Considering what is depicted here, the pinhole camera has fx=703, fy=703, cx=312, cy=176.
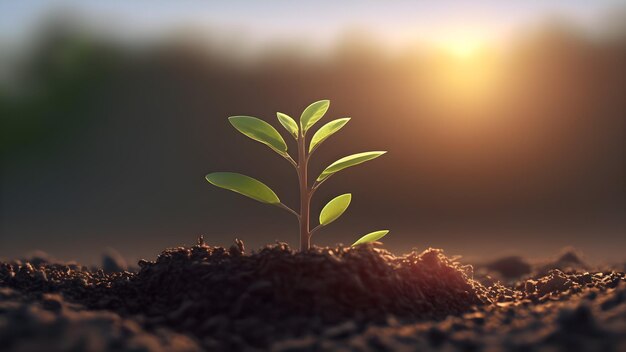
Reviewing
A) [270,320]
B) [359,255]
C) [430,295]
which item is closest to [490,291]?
[430,295]

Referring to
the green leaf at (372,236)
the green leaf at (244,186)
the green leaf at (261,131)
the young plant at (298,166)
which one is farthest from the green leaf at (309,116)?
the green leaf at (372,236)

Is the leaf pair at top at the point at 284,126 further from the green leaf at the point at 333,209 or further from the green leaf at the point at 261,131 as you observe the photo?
the green leaf at the point at 333,209

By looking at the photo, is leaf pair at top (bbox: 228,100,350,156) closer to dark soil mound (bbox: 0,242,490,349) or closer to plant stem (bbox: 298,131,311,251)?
plant stem (bbox: 298,131,311,251)

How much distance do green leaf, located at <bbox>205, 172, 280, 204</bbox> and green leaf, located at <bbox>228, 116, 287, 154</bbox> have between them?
25 cm

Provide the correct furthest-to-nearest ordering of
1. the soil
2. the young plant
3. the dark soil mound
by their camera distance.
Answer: the young plant → the dark soil mound → the soil

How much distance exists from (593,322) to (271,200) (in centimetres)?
200

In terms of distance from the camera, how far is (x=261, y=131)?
4.26 meters

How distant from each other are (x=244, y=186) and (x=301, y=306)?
1.04 metres

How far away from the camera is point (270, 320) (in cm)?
332

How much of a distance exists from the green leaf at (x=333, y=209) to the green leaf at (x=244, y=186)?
0.34m

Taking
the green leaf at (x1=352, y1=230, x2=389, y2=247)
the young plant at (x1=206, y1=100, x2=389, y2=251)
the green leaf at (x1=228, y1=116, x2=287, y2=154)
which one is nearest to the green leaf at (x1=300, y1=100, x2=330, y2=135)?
the young plant at (x1=206, y1=100, x2=389, y2=251)

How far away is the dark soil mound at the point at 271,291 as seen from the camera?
3.32 m

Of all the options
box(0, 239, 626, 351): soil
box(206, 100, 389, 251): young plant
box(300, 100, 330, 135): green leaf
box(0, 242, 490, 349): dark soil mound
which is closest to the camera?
box(0, 239, 626, 351): soil

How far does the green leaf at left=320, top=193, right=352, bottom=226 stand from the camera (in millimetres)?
4387
